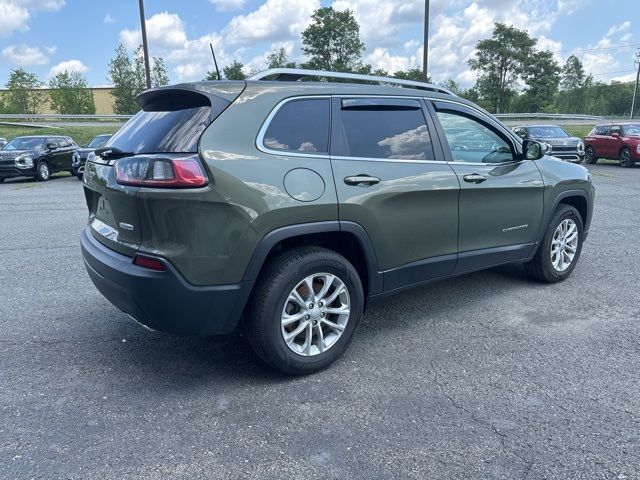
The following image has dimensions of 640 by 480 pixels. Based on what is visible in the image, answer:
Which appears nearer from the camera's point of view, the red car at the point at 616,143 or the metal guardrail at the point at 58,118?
the red car at the point at 616,143

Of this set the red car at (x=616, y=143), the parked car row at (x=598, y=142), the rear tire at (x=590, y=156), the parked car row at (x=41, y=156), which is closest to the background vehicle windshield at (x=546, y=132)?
the parked car row at (x=598, y=142)

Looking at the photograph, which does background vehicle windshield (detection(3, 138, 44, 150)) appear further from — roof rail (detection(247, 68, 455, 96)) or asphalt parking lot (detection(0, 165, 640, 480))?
roof rail (detection(247, 68, 455, 96))

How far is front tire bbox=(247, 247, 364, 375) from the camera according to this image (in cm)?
301

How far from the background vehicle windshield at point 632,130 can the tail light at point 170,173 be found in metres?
20.4

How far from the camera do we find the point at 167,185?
2.69 meters

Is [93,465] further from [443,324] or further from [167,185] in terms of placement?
[443,324]

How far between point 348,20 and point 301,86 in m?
47.3

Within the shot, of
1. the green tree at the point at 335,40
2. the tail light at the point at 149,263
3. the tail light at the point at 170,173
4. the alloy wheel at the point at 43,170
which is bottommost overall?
the alloy wheel at the point at 43,170

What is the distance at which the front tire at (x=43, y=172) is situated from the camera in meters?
16.2

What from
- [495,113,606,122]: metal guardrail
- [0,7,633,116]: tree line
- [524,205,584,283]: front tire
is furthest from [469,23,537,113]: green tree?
[524,205,584,283]: front tire

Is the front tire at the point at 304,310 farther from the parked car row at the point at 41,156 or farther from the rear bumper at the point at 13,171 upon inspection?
the rear bumper at the point at 13,171

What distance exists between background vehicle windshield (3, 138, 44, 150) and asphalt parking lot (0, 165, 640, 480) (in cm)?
1366

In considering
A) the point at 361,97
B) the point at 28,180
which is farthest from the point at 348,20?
the point at 361,97

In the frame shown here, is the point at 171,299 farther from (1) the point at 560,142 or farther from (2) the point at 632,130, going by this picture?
(2) the point at 632,130
